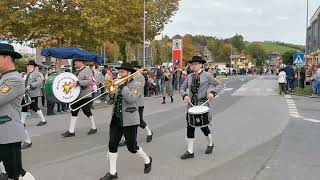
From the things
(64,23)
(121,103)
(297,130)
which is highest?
(64,23)

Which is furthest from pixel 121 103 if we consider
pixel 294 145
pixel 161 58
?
pixel 161 58

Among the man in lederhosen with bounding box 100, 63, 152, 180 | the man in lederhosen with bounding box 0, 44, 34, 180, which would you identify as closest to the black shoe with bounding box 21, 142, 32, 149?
the man in lederhosen with bounding box 100, 63, 152, 180

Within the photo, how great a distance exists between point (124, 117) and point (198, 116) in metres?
1.87

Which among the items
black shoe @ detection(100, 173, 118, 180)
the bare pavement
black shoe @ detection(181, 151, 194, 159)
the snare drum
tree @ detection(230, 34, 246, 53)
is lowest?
the bare pavement

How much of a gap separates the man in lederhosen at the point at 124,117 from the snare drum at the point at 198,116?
5.22ft

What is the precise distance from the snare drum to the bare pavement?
651 millimetres

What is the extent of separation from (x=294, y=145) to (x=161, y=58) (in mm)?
73763

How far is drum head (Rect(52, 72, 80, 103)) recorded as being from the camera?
11.5 metres

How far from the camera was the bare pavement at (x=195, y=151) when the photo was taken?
820 cm

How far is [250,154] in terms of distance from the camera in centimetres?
995

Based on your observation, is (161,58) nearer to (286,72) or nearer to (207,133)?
(286,72)

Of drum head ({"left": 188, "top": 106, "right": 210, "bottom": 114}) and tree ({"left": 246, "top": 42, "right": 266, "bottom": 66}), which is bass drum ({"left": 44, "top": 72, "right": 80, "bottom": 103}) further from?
tree ({"left": 246, "top": 42, "right": 266, "bottom": 66})

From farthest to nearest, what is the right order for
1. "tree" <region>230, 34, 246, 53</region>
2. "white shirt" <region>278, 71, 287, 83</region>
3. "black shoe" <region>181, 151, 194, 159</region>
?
"tree" <region>230, 34, 246, 53</region>
"white shirt" <region>278, 71, 287, 83</region>
"black shoe" <region>181, 151, 194, 159</region>

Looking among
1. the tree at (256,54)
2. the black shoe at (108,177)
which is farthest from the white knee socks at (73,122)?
the tree at (256,54)
